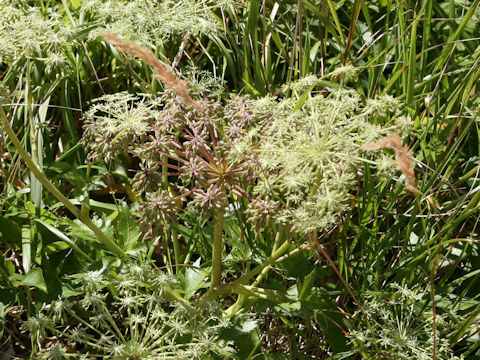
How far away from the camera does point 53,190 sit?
2.24m

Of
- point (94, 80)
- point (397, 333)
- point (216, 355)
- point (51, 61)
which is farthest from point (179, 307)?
point (94, 80)

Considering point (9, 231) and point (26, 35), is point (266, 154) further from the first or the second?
point (9, 231)

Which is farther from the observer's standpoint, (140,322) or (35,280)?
(35,280)

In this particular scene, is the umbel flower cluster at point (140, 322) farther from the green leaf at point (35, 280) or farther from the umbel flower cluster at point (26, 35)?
the umbel flower cluster at point (26, 35)

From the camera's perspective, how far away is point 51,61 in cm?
260

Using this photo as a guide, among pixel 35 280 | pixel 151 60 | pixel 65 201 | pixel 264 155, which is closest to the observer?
pixel 151 60

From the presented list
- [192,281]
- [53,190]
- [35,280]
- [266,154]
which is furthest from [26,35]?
[192,281]

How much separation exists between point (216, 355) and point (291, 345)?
1.31 feet

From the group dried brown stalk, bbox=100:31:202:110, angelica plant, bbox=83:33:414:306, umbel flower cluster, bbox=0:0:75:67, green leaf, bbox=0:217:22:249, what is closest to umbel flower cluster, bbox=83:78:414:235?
angelica plant, bbox=83:33:414:306

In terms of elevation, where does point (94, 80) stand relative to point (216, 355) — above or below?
above

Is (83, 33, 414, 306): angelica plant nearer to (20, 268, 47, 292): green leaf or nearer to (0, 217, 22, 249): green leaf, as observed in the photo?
(20, 268, 47, 292): green leaf

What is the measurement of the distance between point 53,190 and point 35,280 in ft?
1.69

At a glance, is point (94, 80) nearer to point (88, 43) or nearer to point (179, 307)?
point (88, 43)

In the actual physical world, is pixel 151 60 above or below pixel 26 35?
above
